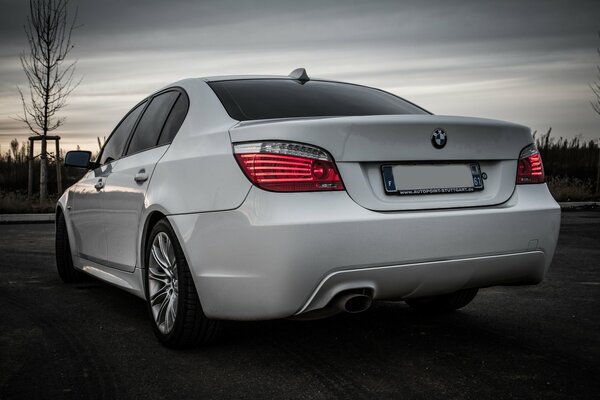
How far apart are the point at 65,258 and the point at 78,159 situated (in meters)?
1.08

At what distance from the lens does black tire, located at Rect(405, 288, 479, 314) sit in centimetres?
479

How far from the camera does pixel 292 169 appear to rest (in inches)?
130

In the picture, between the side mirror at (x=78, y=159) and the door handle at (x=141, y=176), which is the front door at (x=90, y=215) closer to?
the side mirror at (x=78, y=159)

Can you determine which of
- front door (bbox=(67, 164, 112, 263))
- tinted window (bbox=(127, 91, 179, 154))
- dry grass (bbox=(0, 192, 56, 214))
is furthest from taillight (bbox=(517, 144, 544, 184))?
dry grass (bbox=(0, 192, 56, 214))

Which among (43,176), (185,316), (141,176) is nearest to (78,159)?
(141,176)

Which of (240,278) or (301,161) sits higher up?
(301,161)

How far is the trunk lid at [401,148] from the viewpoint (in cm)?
337

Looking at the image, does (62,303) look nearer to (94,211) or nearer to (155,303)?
(94,211)

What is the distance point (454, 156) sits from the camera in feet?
11.9

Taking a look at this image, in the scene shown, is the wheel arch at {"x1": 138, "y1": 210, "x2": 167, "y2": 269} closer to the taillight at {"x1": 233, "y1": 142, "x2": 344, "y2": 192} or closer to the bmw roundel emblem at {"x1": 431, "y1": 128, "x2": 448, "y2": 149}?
the taillight at {"x1": 233, "y1": 142, "x2": 344, "y2": 192}

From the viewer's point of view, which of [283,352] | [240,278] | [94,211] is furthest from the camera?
[94,211]

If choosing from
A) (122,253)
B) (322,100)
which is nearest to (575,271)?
(322,100)

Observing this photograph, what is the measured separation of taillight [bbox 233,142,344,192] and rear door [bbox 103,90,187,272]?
1099 millimetres

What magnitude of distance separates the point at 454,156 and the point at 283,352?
1.42 metres
